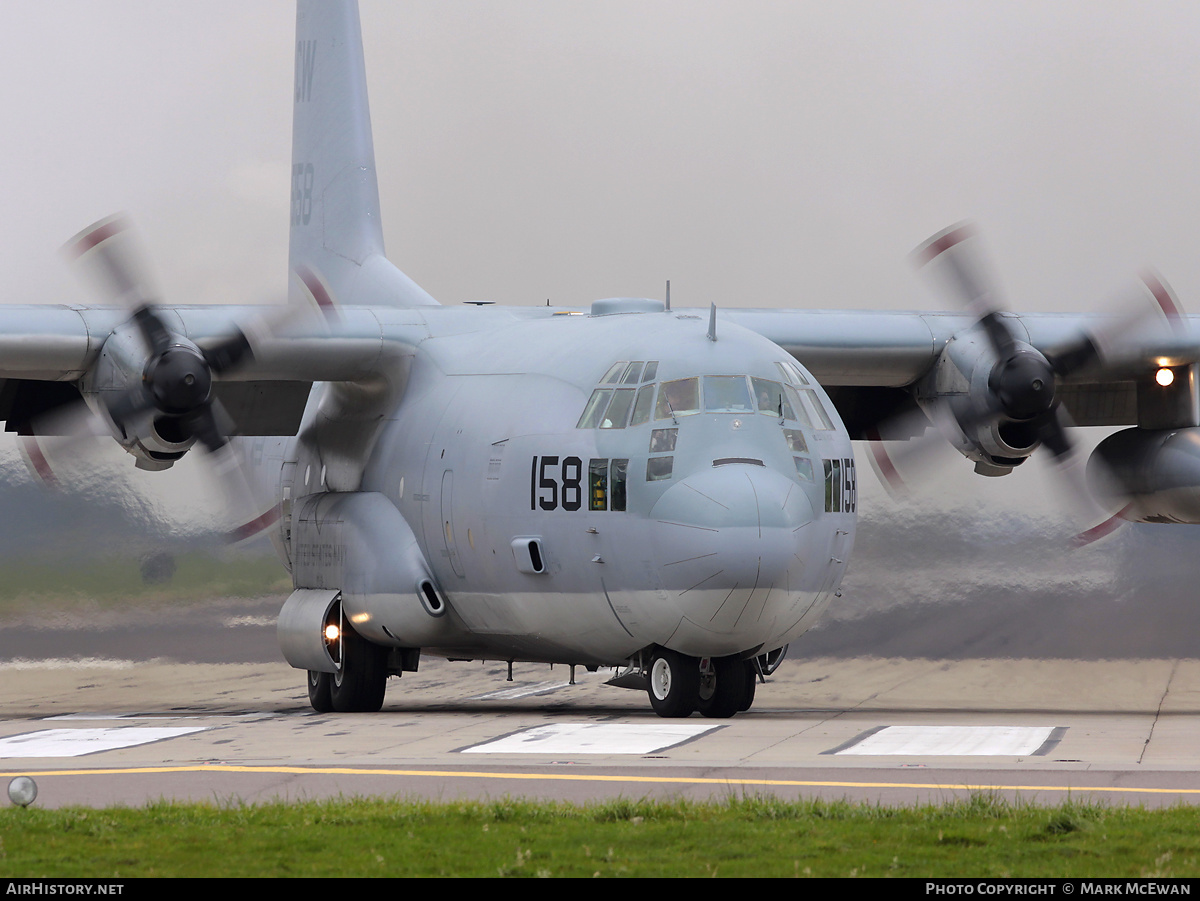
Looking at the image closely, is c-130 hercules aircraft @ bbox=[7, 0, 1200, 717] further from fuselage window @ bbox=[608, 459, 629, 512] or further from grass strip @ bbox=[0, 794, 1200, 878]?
grass strip @ bbox=[0, 794, 1200, 878]

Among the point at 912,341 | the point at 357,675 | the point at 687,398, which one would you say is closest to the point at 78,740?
the point at 357,675

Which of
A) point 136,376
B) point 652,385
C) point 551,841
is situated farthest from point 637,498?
point 551,841

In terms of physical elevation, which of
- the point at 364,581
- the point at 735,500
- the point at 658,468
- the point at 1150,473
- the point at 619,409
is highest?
the point at 619,409

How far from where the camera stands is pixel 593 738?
46.5 ft

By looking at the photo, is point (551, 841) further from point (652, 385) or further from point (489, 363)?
point (489, 363)

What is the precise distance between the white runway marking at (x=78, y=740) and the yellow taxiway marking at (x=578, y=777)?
1714 mm

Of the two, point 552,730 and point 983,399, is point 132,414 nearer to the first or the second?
point 552,730

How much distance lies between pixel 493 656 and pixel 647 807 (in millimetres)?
10016

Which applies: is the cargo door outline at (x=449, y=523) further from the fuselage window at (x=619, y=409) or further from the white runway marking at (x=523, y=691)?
the white runway marking at (x=523, y=691)

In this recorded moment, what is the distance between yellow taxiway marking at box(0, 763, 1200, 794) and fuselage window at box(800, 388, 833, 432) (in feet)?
19.6

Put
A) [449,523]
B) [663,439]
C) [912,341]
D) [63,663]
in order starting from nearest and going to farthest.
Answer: [663,439] → [449,523] → [912,341] → [63,663]

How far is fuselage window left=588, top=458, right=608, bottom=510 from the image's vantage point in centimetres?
1587

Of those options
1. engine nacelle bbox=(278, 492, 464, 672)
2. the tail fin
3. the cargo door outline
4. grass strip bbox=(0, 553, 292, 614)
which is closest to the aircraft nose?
the cargo door outline

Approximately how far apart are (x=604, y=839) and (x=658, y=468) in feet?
23.5
